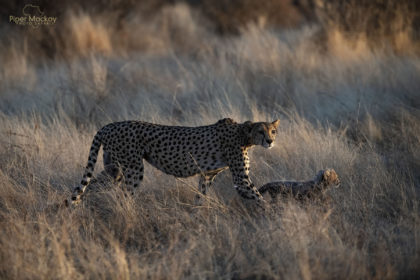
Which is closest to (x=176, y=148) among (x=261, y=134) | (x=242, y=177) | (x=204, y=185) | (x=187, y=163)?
(x=187, y=163)

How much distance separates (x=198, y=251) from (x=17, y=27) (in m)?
9.08

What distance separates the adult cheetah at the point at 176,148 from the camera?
188 inches

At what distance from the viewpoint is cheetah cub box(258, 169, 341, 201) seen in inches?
182

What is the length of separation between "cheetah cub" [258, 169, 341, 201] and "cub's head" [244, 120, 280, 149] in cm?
39

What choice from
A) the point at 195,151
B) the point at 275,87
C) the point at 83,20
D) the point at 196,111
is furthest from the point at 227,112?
the point at 83,20

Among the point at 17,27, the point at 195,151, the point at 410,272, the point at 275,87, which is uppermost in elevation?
the point at 17,27

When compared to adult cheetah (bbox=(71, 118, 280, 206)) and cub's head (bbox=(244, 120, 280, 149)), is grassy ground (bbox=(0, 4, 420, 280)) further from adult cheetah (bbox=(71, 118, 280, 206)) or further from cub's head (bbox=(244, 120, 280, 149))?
cub's head (bbox=(244, 120, 280, 149))

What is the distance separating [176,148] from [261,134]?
792 mm

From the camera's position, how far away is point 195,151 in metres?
4.81

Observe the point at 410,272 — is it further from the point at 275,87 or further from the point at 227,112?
the point at 275,87

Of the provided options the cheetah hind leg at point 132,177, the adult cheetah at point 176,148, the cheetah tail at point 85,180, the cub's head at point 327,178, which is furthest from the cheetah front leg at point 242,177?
the cheetah tail at point 85,180

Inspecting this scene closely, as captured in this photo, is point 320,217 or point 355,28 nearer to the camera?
point 320,217

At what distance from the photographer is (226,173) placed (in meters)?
5.50

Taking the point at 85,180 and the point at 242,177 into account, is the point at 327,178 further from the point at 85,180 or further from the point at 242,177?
the point at 85,180
